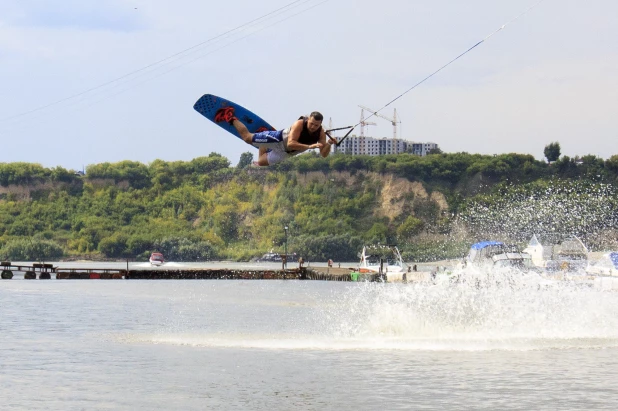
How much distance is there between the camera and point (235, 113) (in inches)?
Result: 741

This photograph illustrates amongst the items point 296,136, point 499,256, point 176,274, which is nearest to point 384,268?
point 499,256

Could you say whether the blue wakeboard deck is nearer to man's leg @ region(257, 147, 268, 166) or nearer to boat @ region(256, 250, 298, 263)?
man's leg @ region(257, 147, 268, 166)

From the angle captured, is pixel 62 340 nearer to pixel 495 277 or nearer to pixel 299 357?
pixel 299 357

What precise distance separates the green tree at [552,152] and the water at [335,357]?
13387cm

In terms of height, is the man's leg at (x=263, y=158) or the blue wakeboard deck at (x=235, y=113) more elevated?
the blue wakeboard deck at (x=235, y=113)

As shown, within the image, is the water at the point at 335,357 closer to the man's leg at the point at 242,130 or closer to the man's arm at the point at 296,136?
the man's leg at the point at 242,130

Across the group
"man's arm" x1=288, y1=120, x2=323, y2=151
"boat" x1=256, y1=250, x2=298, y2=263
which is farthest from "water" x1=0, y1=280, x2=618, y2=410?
"boat" x1=256, y1=250, x2=298, y2=263

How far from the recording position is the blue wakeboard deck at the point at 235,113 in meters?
18.8

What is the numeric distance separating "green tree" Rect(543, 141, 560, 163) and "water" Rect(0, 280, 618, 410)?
134 meters

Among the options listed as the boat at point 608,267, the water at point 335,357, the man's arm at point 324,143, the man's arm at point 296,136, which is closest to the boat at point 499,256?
the boat at point 608,267

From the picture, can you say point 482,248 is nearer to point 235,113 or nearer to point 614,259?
point 614,259

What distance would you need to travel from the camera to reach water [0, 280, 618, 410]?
20.3 metres

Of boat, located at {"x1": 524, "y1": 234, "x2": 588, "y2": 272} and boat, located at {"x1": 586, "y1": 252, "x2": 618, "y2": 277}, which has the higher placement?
boat, located at {"x1": 524, "y1": 234, "x2": 588, "y2": 272}

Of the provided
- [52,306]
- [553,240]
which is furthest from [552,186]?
[52,306]
